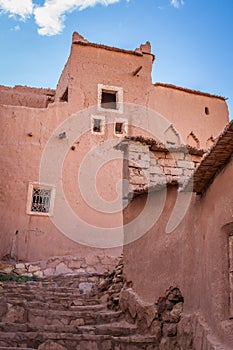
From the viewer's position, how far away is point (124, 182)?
8.36m

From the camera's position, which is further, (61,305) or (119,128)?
(119,128)

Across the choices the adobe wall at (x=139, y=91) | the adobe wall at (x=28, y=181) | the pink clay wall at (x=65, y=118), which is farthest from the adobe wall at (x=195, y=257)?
the adobe wall at (x=139, y=91)

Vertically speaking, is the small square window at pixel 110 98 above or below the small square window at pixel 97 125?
above

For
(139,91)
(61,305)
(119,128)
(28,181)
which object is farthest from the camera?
(139,91)

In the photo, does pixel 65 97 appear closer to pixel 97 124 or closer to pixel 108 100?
pixel 108 100

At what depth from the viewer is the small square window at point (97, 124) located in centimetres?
1456

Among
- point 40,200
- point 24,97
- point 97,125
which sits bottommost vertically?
point 40,200

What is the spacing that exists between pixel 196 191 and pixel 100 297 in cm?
352

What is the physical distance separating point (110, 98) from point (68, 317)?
10338mm

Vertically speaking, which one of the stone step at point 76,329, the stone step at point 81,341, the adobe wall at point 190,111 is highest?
the adobe wall at point 190,111

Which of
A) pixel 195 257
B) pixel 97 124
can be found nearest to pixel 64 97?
pixel 97 124

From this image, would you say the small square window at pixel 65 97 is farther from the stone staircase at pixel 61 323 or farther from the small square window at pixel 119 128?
the stone staircase at pixel 61 323

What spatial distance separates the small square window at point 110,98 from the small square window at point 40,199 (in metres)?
3.46

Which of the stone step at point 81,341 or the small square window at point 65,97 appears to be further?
the small square window at point 65,97
